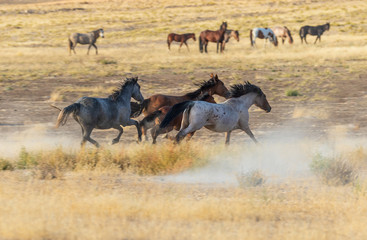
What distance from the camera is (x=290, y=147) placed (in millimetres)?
14219

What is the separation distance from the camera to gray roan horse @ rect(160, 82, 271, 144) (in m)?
12.0

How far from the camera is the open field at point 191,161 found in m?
7.77

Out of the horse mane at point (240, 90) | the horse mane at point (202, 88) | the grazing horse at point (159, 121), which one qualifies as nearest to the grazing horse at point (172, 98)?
the horse mane at point (202, 88)

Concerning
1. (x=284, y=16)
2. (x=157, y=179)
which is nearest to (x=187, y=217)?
Answer: (x=157, y=179)

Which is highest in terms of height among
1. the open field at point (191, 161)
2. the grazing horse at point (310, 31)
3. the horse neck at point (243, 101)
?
the horse neck at point (243, 101)

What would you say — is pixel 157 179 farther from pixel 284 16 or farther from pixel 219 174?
pixel 284 16

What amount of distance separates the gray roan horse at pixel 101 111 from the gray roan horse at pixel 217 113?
1.18 m

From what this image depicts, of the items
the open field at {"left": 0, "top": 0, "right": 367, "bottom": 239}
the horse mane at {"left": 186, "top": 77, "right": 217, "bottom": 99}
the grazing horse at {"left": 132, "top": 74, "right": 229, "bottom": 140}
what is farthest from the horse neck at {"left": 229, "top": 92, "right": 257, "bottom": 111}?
the horse mane at {"left": 186, "top": 77, "right": 217, "bottom": 99}

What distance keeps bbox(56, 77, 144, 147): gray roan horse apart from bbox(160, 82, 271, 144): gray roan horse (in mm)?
1177

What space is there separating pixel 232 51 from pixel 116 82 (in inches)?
699

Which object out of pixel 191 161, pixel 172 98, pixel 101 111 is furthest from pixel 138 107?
pixel 191 161

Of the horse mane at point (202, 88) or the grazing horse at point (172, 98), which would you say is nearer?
the horse mane at point (202, 88)

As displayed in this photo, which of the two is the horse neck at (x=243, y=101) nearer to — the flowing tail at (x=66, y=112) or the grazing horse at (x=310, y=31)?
the flowing tail at (x=66, y=112)

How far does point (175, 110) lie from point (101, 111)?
5.02ft
